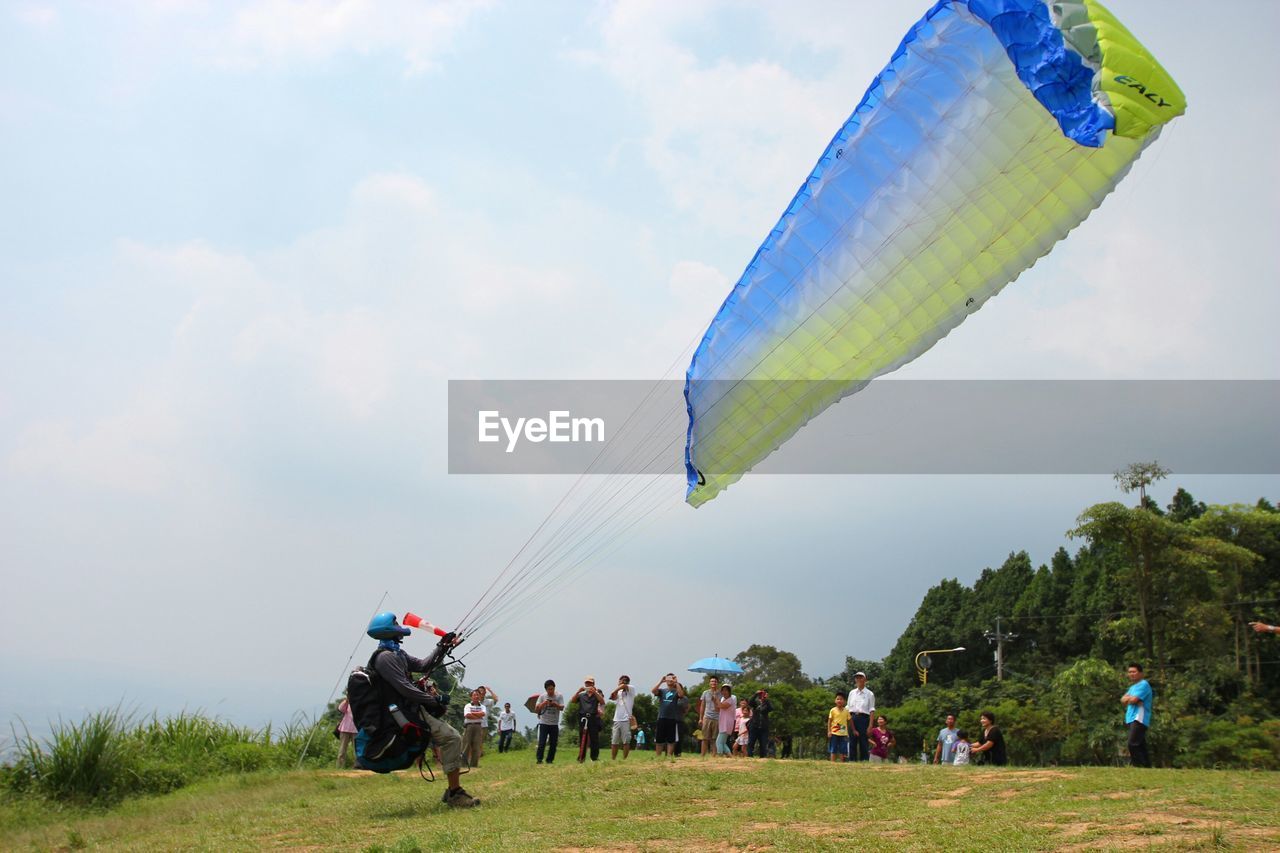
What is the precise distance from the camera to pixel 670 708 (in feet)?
55.4

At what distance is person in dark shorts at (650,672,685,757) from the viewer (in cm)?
1686

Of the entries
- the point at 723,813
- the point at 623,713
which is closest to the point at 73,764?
the point at 623,713

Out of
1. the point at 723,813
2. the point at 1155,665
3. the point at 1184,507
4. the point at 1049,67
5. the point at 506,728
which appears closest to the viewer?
the point at 1049,67

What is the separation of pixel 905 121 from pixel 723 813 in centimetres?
634

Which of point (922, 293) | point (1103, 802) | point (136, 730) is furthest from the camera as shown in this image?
point (136, 730)

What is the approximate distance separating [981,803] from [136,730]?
14.6 m

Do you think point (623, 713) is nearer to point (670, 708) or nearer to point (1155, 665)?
point (670, 708)

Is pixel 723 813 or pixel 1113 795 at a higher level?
pixel 1113 795

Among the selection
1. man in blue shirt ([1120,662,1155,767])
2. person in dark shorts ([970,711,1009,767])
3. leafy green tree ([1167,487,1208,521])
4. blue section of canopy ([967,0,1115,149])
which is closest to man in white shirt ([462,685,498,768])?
person in dark shorts ([970,711,1009,767])

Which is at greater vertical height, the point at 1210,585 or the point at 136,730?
the point at 1210,585

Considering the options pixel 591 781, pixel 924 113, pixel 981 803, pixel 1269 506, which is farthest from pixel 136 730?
pixel 1269 506

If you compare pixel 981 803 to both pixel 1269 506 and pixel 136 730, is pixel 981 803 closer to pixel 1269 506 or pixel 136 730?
pixel 136 730

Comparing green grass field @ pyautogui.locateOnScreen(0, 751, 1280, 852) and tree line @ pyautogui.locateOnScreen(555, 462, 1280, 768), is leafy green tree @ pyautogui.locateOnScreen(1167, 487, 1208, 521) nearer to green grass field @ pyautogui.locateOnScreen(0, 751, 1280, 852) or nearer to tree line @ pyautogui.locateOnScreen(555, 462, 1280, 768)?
tree line @ pyautogui.locateOnScreen(555, 462, 1280, 768)

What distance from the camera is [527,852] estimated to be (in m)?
7.75
